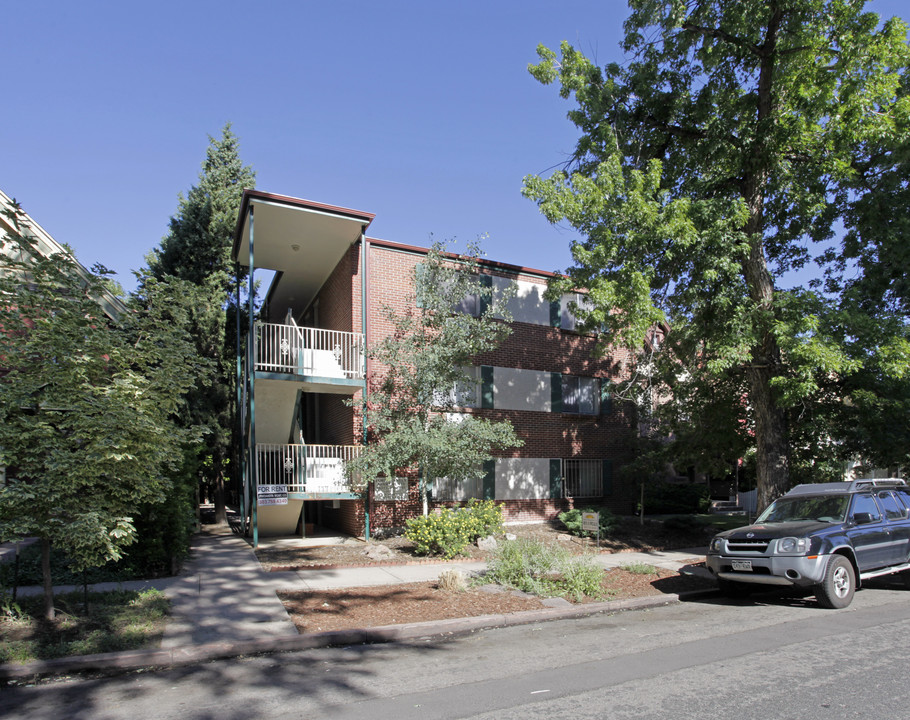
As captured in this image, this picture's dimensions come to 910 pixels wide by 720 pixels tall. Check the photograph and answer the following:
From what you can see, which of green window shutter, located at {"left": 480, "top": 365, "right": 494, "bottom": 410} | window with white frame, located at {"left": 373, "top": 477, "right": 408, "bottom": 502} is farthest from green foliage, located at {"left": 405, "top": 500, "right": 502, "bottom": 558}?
green window shutter, located at {"left": 480, "top": 365, "right": 494, "bottom": 410}

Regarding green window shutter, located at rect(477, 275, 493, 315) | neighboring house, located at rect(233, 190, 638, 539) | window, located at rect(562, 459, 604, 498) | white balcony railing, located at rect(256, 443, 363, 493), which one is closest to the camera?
white balcony railing, located at rect(256, 443, 363, 493)

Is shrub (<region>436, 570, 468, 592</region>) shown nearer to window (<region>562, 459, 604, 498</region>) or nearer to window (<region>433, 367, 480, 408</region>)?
window (<region>433, 367, 480, 408</region>)

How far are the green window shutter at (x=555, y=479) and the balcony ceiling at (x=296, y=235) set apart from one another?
8.63 metres

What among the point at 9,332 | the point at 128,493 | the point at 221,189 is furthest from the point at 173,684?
the point at 221,189

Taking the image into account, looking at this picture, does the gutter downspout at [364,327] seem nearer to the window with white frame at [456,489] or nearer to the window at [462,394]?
the window at [462,394]

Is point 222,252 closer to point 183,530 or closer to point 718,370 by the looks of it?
point 183,530

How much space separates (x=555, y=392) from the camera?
18.7m

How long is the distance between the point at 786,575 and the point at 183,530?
952 cm

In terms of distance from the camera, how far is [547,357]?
18688mm

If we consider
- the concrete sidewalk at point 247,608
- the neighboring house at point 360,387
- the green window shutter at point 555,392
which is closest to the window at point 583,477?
the neighboring house at point 360,387

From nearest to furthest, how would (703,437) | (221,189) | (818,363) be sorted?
(818,363)
(703,437)
(221,189)

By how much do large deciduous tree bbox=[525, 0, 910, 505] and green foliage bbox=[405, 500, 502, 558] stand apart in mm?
4896

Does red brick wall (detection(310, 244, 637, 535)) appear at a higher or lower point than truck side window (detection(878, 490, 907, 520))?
higher

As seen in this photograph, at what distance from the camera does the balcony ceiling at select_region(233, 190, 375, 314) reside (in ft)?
46.7
